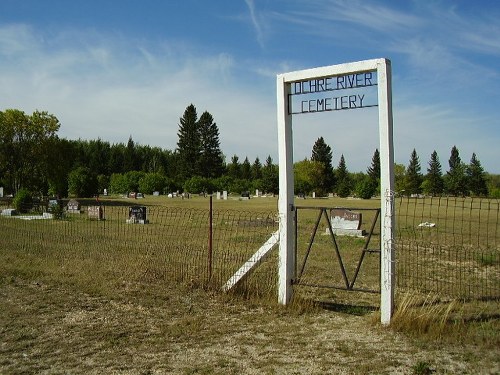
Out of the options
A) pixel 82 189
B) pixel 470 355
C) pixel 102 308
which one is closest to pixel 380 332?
pixel 470 355

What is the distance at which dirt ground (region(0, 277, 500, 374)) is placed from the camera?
186 inches

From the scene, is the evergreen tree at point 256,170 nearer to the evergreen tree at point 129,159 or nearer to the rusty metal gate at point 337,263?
the evergreen tree at point 129,159

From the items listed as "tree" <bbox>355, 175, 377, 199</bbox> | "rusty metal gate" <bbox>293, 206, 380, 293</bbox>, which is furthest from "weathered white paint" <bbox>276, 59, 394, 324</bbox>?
"tree" <bbox>355, 175, 377, 199</bbox>

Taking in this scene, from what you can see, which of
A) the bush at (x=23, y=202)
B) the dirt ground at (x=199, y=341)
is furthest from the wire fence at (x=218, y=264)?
the bush at (x=23, y=202)

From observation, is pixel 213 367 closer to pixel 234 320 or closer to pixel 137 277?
pixel 234 320

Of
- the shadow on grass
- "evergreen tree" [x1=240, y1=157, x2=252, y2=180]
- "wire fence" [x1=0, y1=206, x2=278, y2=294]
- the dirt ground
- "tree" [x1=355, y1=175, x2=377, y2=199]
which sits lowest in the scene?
the shadow on grass

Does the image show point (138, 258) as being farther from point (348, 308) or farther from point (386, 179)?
point (386, 179)

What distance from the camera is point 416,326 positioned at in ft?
18.8

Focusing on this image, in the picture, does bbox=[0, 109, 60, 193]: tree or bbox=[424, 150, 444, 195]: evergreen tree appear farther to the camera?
bbox=[424, 150, 444, 195]: evergreen tree

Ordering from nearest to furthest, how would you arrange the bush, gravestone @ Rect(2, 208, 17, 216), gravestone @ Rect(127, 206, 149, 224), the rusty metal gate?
the rusty metal gate → gravestone @ Rect(127, 206, 149, 224) → gravestone @ Rect(2, 208, 17, 216) → the bush

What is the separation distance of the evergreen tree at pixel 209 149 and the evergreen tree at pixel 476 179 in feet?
146

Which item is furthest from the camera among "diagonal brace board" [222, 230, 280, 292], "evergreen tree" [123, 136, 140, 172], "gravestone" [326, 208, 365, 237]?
"evergreen tree" [123, 136, 140, 172]

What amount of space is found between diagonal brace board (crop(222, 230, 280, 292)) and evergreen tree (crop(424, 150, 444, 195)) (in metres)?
70.9

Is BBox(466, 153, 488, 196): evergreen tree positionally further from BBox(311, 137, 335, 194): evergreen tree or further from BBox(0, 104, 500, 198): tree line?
BBox(311, 137, 335, 194): evergreen tree
